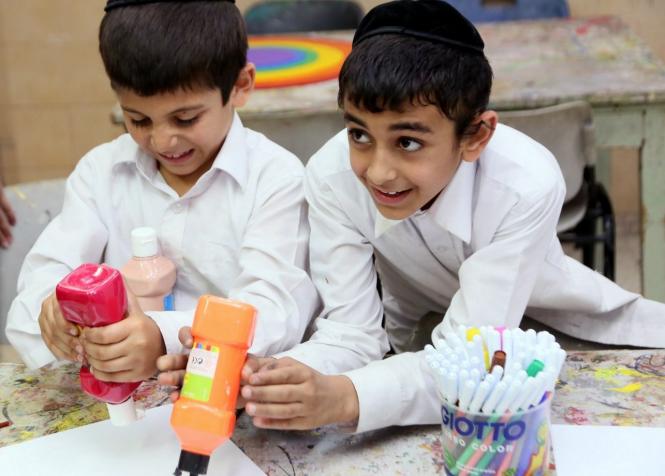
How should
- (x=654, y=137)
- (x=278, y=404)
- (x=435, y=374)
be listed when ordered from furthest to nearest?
1. (x=654, y=137)
2. (x=278, y=404)
3. (x=435, y=374)

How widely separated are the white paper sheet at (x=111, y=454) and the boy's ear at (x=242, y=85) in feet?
1.77

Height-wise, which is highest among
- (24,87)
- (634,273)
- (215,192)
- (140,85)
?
(140,85)

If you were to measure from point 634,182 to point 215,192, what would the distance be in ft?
8.74

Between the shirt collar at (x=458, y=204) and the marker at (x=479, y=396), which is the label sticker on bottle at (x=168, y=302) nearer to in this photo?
the shirt collar at (x=458, y=204)

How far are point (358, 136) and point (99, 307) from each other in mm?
379

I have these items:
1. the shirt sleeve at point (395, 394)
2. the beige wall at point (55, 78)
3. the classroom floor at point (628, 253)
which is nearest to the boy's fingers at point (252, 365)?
the shirt sleeve at point (395, 394)

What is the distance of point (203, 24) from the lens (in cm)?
131

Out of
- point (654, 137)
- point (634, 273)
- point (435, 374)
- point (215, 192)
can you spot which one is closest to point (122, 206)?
point (215, 192)

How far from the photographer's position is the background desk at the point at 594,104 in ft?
6.88

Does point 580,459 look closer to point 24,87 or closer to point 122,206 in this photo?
point 122,206

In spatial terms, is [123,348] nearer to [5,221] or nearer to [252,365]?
[252,365]

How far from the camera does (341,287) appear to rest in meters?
→ 1.26

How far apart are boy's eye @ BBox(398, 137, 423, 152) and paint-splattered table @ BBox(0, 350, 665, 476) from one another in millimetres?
331

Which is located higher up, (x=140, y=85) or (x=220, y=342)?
(x=140, y=85)
